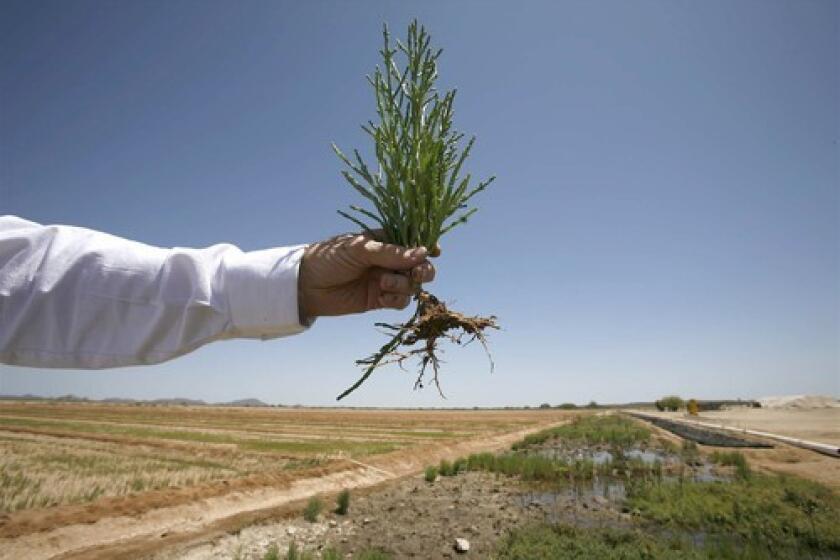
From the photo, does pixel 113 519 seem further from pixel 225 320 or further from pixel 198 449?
pixel 198 449

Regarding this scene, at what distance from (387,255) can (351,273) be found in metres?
0.29

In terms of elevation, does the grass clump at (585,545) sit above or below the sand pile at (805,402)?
below

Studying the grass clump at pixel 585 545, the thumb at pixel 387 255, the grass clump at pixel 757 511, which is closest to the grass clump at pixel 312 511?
the grass clump at pixel 585 545

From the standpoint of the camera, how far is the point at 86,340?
8.75 feet

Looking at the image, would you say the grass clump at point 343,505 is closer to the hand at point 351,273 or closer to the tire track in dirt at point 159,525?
the tire track in dirt at point 159,525

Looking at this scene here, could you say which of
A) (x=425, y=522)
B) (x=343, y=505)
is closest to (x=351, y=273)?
(x=425, y=522)

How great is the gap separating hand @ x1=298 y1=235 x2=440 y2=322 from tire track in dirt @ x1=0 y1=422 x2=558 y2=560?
11.0 metres

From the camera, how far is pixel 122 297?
2.72 meters

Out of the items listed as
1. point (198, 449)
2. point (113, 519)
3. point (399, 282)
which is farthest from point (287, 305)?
point (198, 449)

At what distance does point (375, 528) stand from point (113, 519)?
7104mm

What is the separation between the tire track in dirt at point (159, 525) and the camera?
36.8ft

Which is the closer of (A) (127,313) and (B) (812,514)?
(A) (127,313)

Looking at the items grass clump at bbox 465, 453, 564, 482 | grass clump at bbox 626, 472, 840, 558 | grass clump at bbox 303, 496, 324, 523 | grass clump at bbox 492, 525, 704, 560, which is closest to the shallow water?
grass clump at bbox 626, 472, 840, 558

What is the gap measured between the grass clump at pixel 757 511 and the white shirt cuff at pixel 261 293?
460 inches
